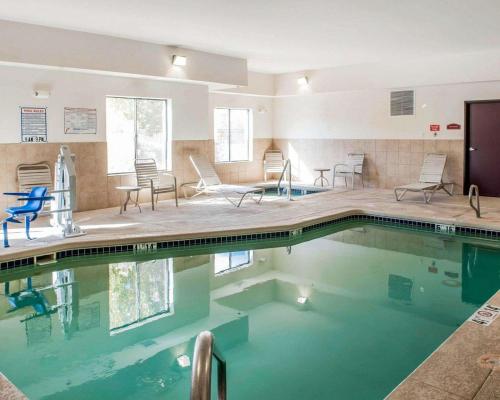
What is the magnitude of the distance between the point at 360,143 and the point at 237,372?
343 inches

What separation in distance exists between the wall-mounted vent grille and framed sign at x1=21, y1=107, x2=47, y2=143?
691 centimetres

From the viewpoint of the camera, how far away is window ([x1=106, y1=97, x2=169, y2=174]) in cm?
889

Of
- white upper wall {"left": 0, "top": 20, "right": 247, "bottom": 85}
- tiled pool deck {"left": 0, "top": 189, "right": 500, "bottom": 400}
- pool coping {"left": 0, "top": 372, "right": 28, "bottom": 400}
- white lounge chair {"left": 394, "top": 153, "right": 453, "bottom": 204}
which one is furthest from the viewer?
white lounge chair {"left": 394, "top": 153, "right": 453, "bottom": 204}

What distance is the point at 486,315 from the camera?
364 cm

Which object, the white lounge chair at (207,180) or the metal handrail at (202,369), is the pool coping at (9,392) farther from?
the white lounge chair at (207,180)

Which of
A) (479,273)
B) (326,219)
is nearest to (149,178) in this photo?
(326,219)

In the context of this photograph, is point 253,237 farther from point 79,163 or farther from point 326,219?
point 79,163

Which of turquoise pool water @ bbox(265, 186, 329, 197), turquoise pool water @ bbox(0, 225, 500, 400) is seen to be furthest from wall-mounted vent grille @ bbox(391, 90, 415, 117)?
turquoise pool water @ bbox(0, 225, 500, 400)

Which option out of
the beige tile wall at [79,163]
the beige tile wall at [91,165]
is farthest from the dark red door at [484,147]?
the beige tile wall at [79,163]

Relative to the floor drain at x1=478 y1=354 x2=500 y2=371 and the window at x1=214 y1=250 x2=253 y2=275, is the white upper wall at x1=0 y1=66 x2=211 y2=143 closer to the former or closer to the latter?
the window at x1=214 y1=250 x2=253 y2=275

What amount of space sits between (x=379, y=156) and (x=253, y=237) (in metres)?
5.17

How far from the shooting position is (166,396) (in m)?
2.99

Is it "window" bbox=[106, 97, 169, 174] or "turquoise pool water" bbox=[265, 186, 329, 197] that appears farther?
"turquoise pool water" bbox=[265, 186, 329, 197]

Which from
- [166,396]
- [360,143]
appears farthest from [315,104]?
[166,396]
